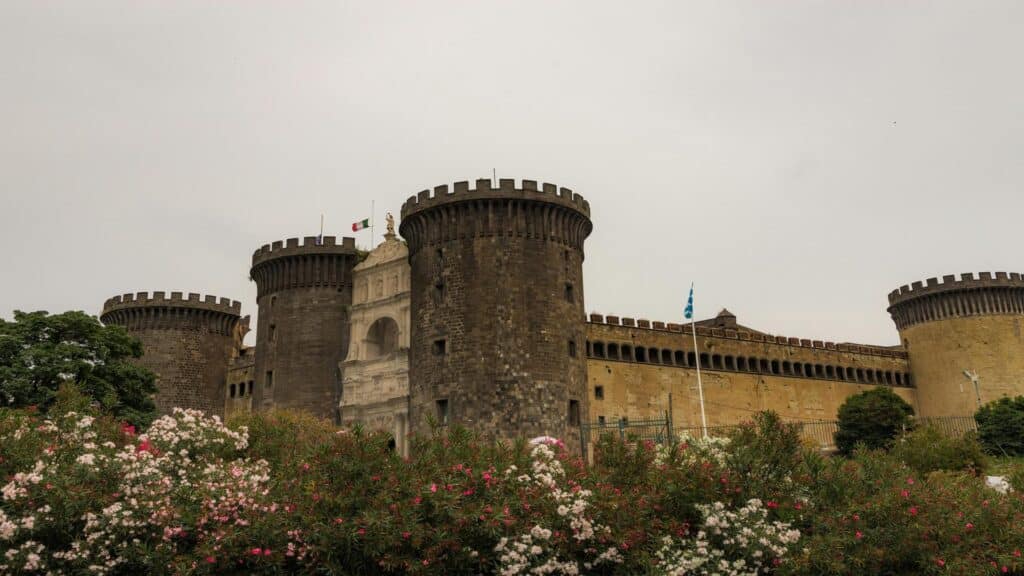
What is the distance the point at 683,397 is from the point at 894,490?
3206cm

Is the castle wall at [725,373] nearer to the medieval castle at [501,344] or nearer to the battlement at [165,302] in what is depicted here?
the medieval castle at [501,344]

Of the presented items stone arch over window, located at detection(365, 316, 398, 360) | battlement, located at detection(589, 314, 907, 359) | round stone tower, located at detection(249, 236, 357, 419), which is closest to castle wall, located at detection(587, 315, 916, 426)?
battlement, located at detection(589, 314, 907, 359)

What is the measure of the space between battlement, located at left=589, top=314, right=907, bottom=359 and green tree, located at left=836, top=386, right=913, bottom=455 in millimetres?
6294

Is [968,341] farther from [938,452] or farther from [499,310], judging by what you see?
[499,310]

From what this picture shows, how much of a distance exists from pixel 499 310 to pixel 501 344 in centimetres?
158

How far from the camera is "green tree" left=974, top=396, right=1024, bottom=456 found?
47.3m

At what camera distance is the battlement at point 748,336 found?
48.2 m

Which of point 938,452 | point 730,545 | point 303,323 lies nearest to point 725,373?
point 938,452

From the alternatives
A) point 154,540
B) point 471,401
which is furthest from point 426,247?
point 154,540

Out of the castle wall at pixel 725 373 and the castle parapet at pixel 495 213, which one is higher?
the castle parapet at pixel 495 213

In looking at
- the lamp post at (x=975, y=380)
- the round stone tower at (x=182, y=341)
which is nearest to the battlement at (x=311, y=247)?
the round stone tower at (x=182, y=341)

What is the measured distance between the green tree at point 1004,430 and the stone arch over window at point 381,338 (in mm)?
31189

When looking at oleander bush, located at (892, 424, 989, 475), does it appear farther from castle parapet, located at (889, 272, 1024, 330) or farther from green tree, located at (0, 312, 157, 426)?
green tree, located at (0, 312, 157, 426)

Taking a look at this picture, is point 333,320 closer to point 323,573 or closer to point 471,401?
point 471,401
